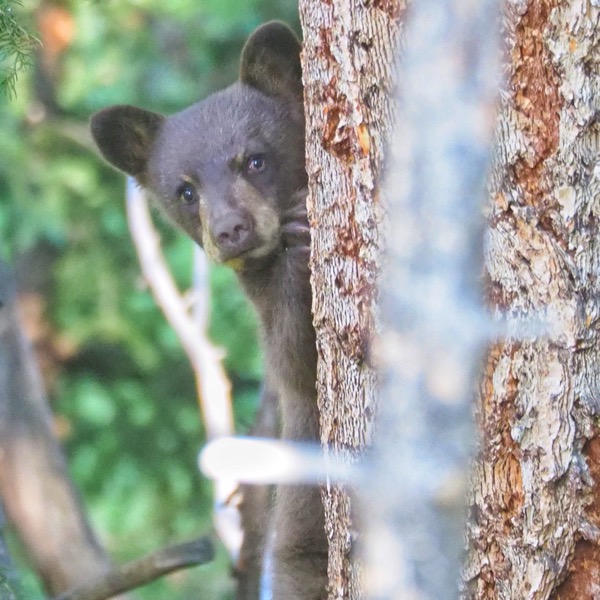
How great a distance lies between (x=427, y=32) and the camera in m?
1.12

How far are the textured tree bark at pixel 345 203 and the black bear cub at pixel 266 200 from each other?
30.8 inches

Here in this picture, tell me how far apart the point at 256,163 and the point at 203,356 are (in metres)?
1.32

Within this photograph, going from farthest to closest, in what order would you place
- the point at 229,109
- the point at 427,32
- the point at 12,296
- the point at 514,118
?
the point at 12,296, the point at 229,109, the point at 514,118, the point at 427,32

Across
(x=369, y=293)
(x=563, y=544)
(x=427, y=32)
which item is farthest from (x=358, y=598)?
(x=427, y=32)

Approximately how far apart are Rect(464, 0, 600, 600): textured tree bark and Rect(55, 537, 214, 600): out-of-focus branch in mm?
1548

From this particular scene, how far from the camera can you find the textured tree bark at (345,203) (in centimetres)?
216

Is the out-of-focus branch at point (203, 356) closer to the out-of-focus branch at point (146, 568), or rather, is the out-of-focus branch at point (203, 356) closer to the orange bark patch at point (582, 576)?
the out-of-focus branch at point (146, 568)

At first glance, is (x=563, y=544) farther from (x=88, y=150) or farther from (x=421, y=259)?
(x=88, y=150)

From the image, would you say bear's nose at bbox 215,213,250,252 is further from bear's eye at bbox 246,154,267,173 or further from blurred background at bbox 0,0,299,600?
blurred background at bbox 0,0,299,600

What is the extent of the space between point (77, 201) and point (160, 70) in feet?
2.79

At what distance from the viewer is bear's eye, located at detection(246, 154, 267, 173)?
11.5 feet

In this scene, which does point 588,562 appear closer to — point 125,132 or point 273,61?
point 273,61

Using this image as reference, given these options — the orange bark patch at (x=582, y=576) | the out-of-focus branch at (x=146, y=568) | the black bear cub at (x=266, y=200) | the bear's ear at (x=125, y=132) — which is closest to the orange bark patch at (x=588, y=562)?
the orange bark patch at (x=582, y=576)

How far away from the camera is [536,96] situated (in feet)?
6.54
